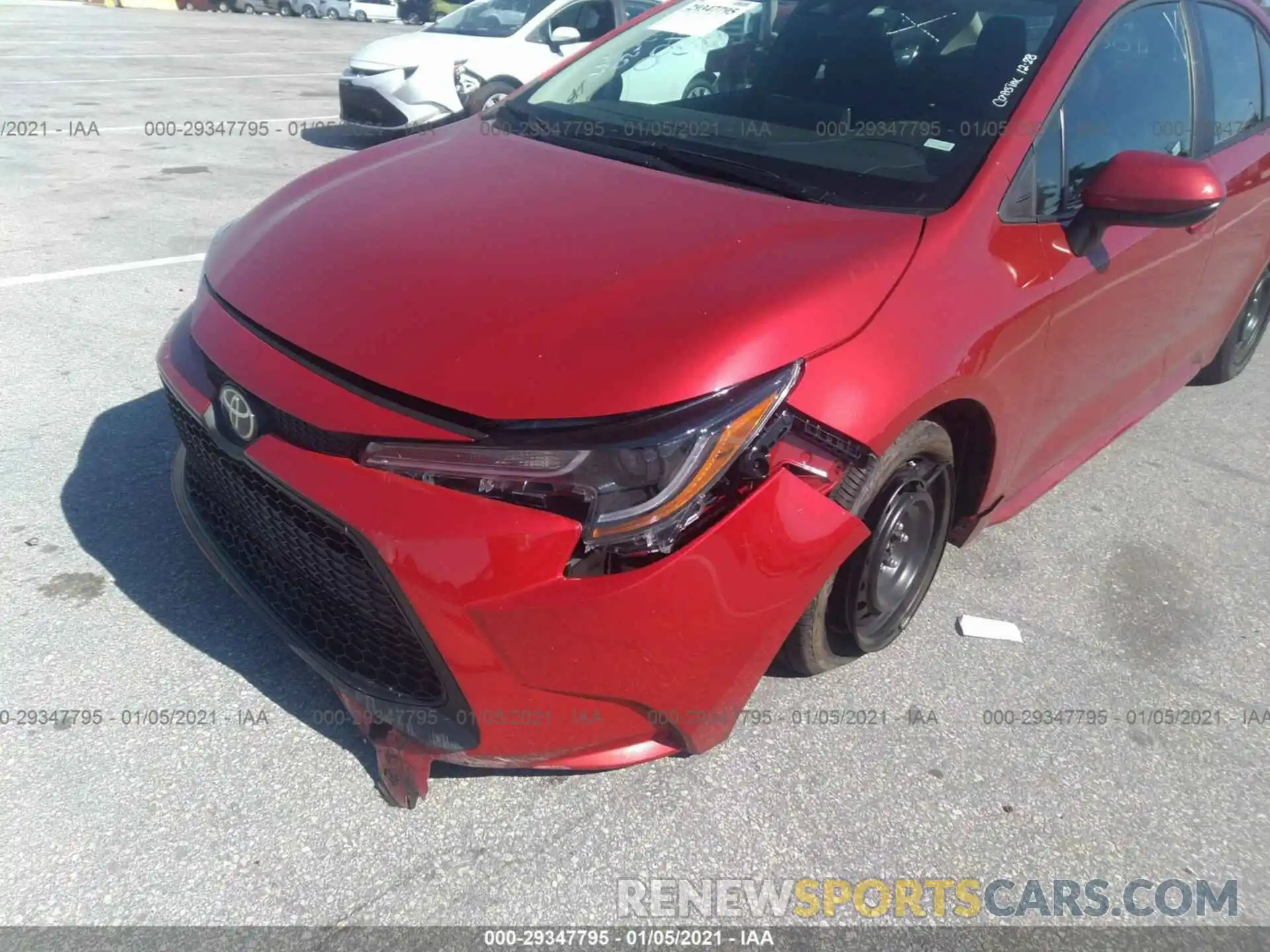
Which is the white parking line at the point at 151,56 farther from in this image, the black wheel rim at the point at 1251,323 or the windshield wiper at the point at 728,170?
the black wheel rim at the point at 1251,323

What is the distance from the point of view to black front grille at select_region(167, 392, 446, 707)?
1.98 metres

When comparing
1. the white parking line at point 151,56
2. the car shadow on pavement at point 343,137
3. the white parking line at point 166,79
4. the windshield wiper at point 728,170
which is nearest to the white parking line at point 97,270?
the windshield wiper at point 728,170

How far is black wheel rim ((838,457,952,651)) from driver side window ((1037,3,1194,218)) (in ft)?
2.55

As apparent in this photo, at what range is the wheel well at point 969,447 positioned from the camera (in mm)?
2467

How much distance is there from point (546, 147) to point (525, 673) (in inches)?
65.8

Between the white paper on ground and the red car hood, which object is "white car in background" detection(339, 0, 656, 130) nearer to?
the red car hood

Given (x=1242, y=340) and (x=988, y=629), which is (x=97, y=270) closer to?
(x=988, y=629)

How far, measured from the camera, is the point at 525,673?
1.93 m

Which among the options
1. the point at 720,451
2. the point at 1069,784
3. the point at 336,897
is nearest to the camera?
the point at 720,451

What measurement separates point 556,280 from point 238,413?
2.37 ft

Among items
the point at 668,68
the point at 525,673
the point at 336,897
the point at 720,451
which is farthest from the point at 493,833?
the point at 668,68

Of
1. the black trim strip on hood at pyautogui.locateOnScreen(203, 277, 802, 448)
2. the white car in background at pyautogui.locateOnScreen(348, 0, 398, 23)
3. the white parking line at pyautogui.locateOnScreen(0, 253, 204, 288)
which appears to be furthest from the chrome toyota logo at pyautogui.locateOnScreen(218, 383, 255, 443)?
the white car in background at pyautogui.locateOnScreen(348, 0, 398, 23)

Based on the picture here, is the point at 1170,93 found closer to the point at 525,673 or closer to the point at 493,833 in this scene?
the point at 525,673

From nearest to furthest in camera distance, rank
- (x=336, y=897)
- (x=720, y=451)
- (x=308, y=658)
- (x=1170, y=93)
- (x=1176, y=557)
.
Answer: (x=720, y=451), (x=336, y=897), (x=308, y=658), (x=1170, y=93), (x=1176, y=557)
